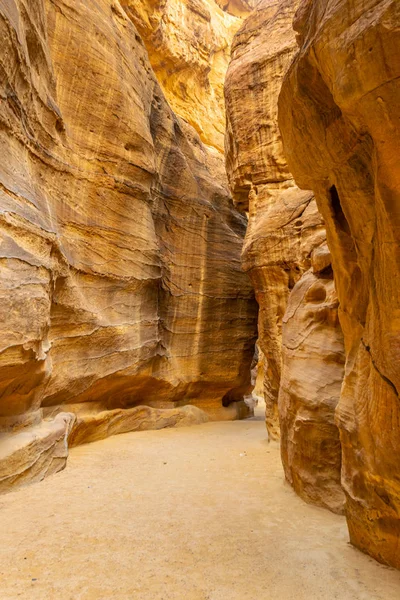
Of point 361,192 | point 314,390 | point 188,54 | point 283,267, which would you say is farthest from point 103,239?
point 188,54

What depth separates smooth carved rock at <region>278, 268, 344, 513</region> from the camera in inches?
195

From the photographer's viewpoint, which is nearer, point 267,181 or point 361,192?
point 361,192

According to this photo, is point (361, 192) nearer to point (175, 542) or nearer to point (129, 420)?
point (175, 542)

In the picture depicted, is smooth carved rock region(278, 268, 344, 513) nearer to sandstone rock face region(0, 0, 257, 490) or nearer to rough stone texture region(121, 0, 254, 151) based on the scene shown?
sandstone rock face region(0, 0, 257, 490)

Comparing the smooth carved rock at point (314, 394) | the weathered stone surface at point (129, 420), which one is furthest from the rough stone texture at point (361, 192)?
the weathered stone surface at point (129, 420)

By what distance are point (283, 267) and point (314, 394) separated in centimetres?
490

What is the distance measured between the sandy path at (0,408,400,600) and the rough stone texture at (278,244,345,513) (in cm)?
31

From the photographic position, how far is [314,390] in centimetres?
520

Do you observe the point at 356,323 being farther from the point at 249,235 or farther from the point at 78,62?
the point at 78,62

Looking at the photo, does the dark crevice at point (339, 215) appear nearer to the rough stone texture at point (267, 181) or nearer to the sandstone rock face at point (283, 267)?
the sandstone rock face at point (283, 267)

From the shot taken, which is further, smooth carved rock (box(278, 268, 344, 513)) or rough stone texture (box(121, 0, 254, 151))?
rough stone texture (box(121, 0, 254, 151))

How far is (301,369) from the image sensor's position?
18.5 feet

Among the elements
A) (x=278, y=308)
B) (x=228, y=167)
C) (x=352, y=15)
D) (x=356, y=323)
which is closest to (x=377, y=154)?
(x=352, y=15)

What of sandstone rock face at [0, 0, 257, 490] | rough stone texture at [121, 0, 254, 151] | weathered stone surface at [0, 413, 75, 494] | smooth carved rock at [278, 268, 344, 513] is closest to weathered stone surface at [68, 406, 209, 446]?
sandstone rock face at [0, 0, 257, 490]
